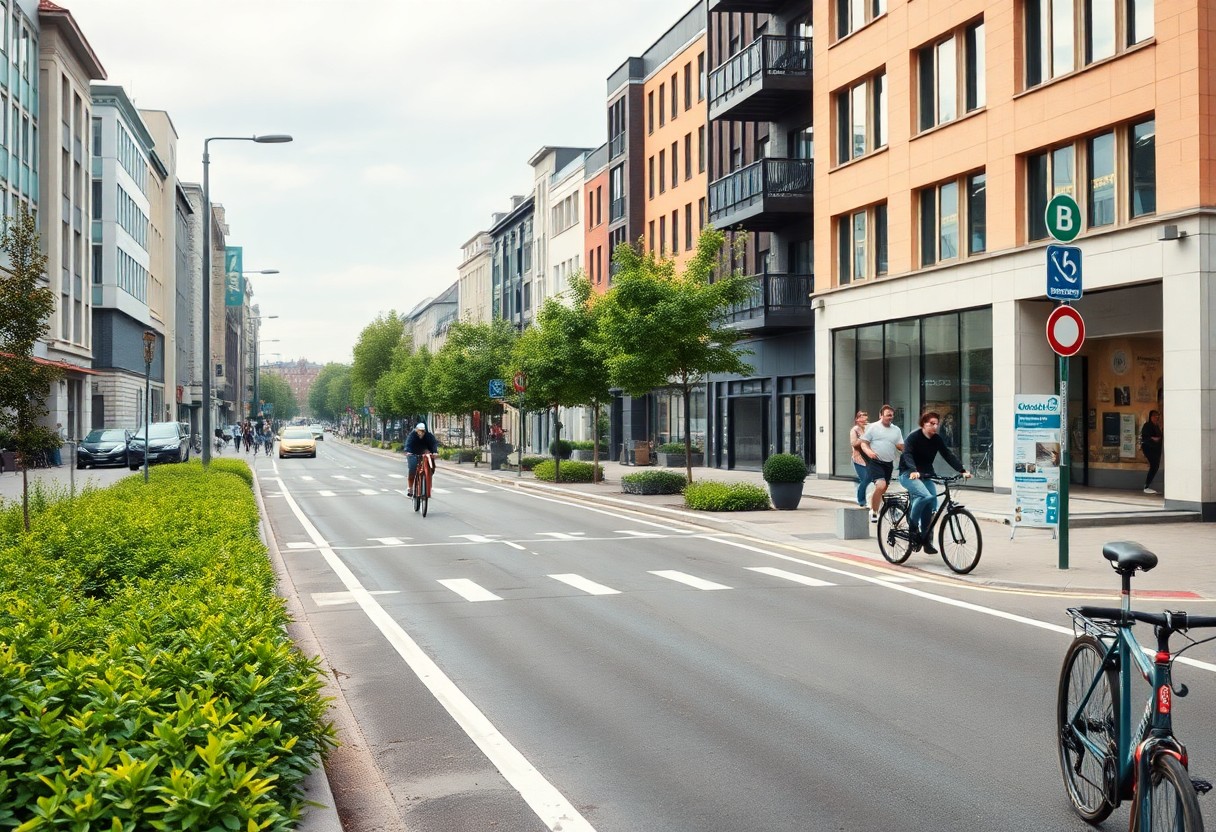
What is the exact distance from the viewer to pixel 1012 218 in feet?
81.4

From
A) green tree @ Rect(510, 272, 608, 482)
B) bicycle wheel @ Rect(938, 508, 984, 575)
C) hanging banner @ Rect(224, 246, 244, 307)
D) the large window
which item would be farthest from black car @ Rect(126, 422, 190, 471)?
hanging banner @ Rect(224, 246, 244, 307)

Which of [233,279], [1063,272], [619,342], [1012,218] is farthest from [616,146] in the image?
[233,279]

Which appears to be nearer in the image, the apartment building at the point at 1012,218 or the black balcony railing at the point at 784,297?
the apartment building at the point at 1012,218

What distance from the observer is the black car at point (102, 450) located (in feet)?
146

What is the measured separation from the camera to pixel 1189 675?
796 cm

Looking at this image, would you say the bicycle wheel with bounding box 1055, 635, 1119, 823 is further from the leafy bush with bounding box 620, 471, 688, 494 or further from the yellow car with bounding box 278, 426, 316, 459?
the yellow car with bounding box 278, 426, 316, 459

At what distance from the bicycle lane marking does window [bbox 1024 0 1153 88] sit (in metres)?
17.4

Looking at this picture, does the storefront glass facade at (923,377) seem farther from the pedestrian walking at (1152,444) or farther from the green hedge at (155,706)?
the green hedge at (155,706)

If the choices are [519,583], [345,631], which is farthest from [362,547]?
[345,631]

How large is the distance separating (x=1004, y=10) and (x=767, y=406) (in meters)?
16.7

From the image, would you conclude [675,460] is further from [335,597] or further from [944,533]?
[335,597]

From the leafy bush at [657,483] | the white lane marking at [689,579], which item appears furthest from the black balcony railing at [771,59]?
the white lane marking at [689,579]

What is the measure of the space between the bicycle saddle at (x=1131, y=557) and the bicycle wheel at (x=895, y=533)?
390 inches

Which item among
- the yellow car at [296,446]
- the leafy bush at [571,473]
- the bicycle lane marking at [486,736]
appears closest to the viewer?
the bicycle lane marking at [486,736]
